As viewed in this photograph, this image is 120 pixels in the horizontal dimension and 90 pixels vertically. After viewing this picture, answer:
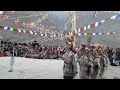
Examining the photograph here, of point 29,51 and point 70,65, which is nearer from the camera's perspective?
point 70,65

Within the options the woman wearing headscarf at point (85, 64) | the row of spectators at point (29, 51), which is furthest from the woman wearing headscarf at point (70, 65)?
the row of spectators at point (29, 51)

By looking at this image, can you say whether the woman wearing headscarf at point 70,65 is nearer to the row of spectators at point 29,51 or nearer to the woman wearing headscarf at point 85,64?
the woman wearing headscarf at point 85,64

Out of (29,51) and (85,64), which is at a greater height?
(29,51)

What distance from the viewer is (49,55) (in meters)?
21.1

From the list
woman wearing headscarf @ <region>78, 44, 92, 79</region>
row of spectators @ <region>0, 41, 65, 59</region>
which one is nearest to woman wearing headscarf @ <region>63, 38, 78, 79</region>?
woman wearing headscarf @ <region>78, 44, 92, 79</region>

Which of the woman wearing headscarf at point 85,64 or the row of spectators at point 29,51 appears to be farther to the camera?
the row of spectators at point 29,51

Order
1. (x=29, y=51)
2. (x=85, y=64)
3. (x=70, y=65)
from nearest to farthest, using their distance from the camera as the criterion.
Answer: (x=70, y=65), (x=85, y=64), (x=29, y=51)

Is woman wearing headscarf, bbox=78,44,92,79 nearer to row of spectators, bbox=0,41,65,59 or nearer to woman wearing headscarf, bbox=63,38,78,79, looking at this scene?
woman wearing headscarf, bbox=63,38,78,79

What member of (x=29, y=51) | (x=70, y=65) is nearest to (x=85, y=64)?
(x=70, y=65)

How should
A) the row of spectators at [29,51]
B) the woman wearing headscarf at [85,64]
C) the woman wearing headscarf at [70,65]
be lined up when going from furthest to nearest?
the row of spectators at [29,51] → the woman wearing headscarf at [85,64] → the woman wearing headscarf at [70,65]

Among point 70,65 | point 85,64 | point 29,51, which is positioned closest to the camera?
point 70,65

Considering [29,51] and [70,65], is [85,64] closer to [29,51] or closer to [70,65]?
[70,65]
